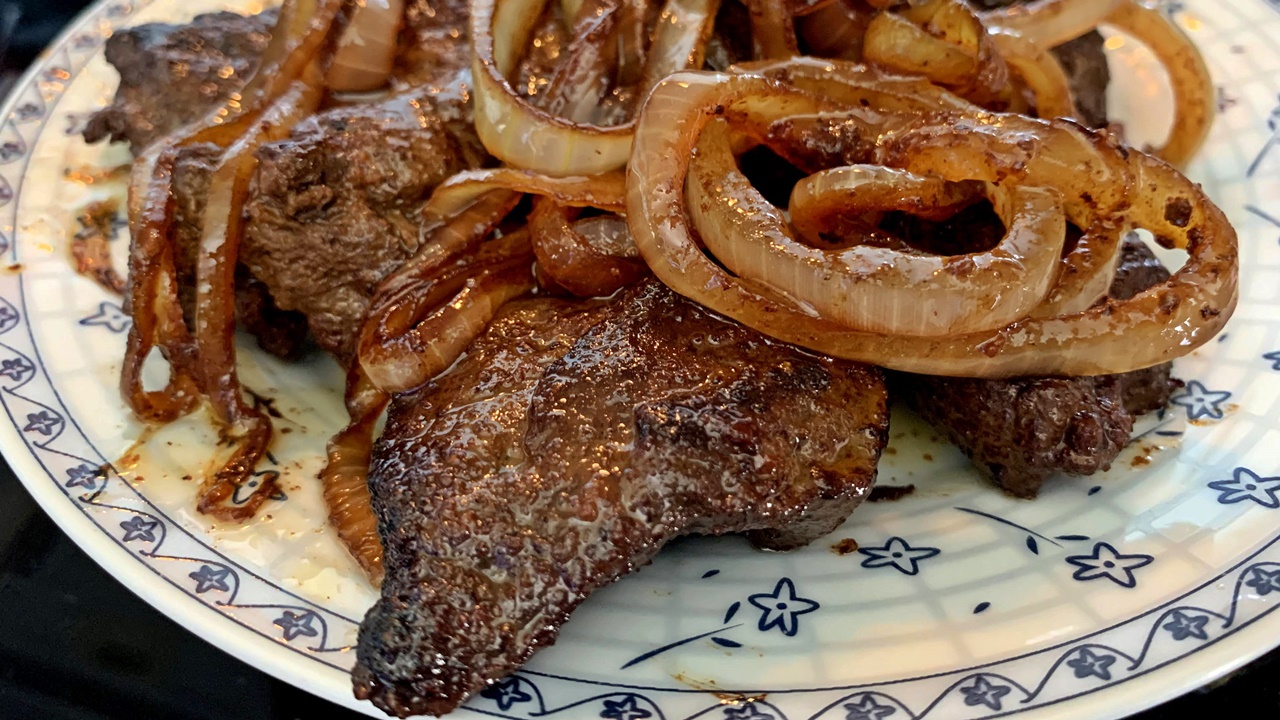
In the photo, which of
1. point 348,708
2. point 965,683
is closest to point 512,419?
point 348,708

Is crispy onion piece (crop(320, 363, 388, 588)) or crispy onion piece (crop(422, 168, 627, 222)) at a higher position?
crispy onion piece (crop(422, 168, 627, 222))

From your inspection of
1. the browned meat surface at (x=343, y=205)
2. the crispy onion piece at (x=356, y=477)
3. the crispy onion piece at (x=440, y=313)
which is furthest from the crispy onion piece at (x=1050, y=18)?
the crispy onion piece at (x=356, y=477)

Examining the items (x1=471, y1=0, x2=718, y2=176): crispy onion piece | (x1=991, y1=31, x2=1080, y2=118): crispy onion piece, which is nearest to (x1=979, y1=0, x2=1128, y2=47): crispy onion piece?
(x1=991, y1=31, x2=1080, y2=118): crispy onion piece

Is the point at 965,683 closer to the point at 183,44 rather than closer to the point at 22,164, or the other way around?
the point at 183,44

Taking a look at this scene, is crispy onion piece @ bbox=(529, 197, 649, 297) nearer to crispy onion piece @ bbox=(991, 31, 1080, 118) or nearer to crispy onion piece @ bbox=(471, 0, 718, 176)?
crispy onion piece @ bbox=(471, 0, 718, 176)

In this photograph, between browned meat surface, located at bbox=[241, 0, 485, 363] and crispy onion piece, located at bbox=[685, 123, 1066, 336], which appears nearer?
crispy onion piece, located at bbox=[685, 123, 1066, 336]

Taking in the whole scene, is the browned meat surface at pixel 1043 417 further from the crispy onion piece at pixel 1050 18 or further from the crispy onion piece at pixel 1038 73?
the crispy onion piece at pixel 1050 18

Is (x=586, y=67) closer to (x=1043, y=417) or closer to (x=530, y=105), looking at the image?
(x=530, y=105)

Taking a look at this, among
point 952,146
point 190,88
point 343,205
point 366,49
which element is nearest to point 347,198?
point 343,205
